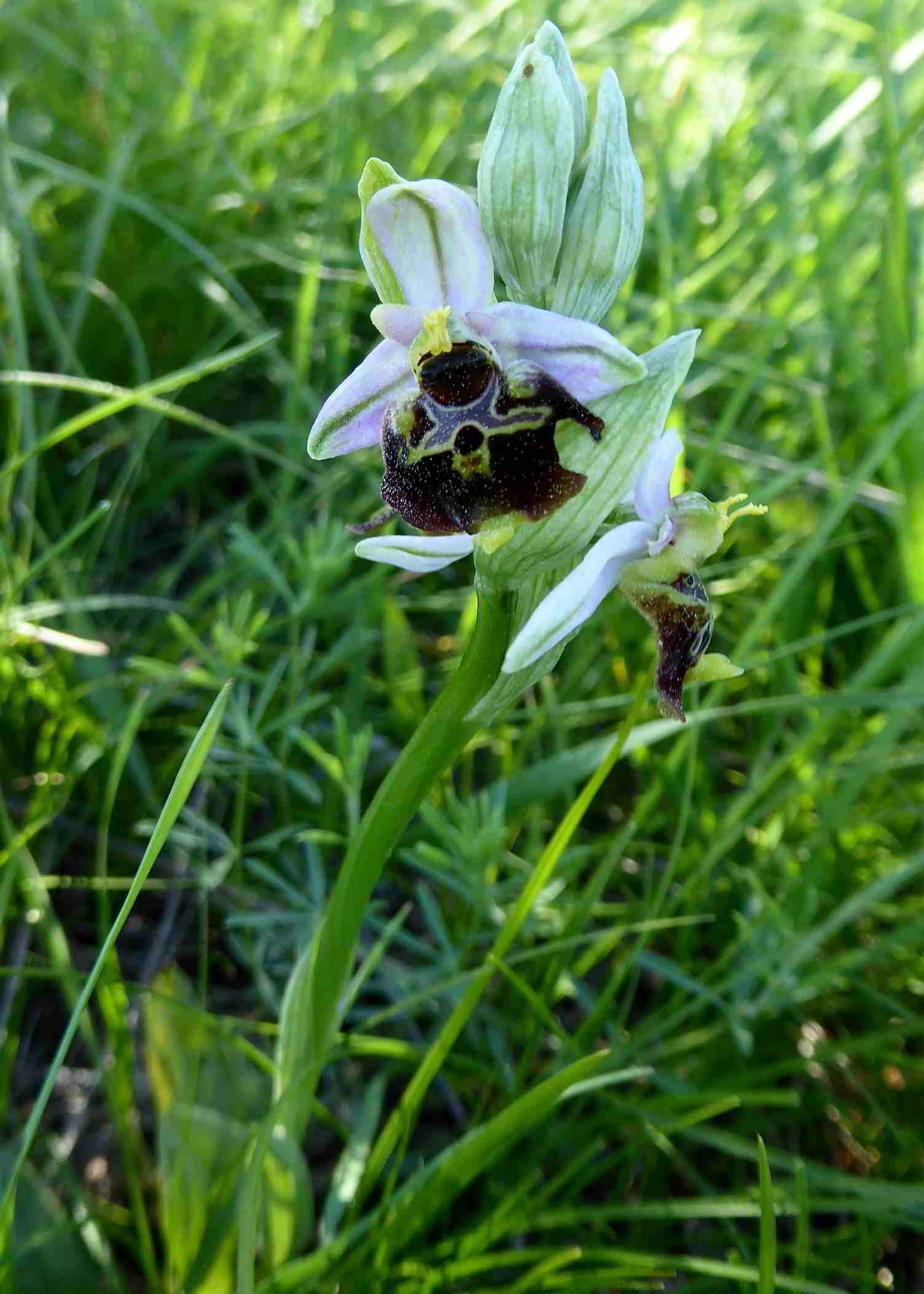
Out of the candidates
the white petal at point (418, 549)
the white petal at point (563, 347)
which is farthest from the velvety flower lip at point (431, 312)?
the white petal at point (418, 549)

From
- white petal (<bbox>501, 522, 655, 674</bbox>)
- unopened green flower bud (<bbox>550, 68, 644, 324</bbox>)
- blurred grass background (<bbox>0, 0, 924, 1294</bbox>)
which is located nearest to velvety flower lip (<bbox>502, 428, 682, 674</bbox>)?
white petal (<bbox>501, 522, 655, 674</bbox>)

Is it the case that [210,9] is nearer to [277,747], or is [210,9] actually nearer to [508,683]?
[277,747]

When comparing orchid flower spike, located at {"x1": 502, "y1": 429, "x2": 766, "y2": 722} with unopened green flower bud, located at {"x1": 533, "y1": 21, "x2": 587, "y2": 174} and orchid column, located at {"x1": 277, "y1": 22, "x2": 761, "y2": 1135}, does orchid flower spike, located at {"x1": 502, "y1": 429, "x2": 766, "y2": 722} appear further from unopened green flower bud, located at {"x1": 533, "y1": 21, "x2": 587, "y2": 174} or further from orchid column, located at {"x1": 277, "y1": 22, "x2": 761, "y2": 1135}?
unopened green flower bud, located at {"x1": 533, "y1": 21, "x2": 587, "y2": 174}

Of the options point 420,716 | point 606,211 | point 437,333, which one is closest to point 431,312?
point 437,333

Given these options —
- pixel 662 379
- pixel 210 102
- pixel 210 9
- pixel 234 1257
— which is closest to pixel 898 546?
pixel 662 379

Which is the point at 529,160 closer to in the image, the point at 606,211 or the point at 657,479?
the point at 606,211

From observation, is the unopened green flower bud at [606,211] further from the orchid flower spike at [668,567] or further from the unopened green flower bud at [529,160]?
the orchid flower spike at [668,567]
